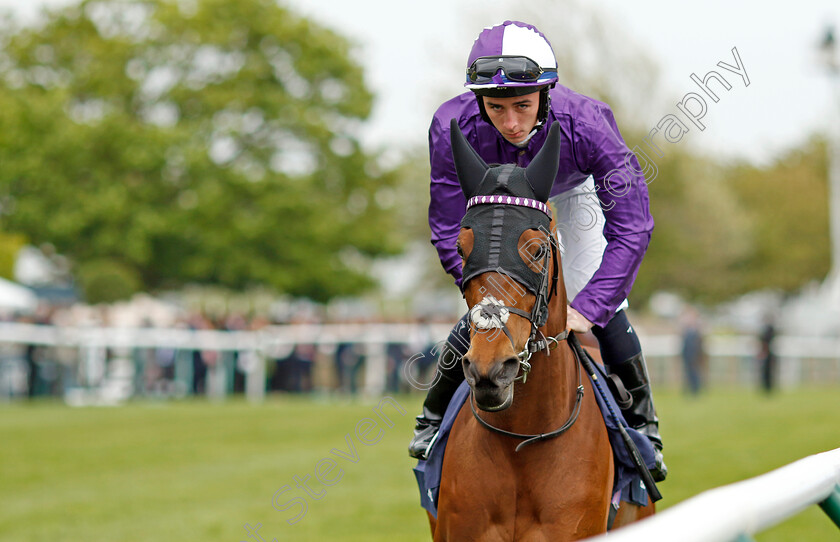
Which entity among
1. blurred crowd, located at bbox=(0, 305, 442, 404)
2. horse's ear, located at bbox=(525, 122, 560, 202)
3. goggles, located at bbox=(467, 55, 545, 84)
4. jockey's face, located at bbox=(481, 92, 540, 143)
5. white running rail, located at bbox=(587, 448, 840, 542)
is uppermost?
goggles, located at bbox=(467, 55, 545, 84)

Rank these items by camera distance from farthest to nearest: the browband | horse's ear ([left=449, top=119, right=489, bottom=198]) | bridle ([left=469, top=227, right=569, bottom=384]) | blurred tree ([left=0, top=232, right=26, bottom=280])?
1. blurred tree ([left=0, top=232, right=26, bottom=280])
2. horse's ear ([left=449, top=119, right=489, bottom=198])
3. the browband
4. bridle ([left=469, top=227, right=569, bottom=384])

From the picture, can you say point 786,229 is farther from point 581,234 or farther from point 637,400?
point 637,400

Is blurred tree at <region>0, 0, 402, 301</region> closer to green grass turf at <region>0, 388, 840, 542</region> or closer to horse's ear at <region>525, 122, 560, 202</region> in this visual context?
green grass turf at <region>0, 388, 840, 542</region>

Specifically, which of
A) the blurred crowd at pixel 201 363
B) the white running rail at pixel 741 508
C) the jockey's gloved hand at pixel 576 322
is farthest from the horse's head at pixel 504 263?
the blurred crowd at pixel 201 363

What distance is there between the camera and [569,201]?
4641mm

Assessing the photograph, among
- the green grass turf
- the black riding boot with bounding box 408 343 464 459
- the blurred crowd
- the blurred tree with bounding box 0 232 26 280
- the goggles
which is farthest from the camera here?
the blurred tree with bounding box 0 232 26 280

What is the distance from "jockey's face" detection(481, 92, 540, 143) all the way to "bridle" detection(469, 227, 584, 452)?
627 mm

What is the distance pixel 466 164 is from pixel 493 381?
85cm

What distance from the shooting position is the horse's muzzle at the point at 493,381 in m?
3.11

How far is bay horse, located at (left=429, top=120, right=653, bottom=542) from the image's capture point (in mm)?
3270

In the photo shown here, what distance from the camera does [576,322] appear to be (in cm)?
385

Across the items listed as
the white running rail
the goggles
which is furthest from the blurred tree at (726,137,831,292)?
the white running rail

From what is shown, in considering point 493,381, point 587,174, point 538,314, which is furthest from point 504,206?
point 587,174

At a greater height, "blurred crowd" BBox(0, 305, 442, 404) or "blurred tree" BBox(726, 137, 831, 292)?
"blurred tree" BBox(726, 137, 831, 292)
